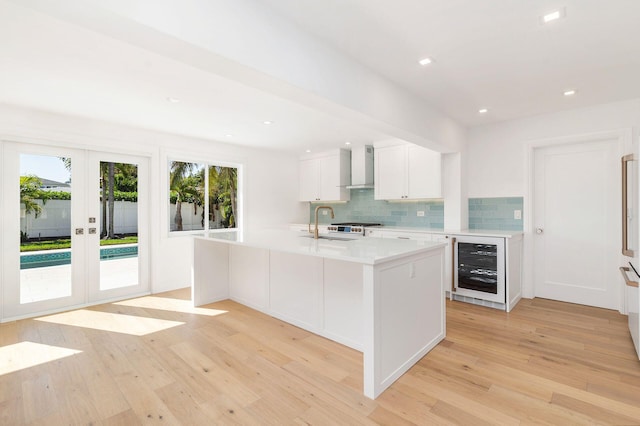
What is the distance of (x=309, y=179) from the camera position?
6.34m

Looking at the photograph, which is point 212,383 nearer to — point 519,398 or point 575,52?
point 519,398

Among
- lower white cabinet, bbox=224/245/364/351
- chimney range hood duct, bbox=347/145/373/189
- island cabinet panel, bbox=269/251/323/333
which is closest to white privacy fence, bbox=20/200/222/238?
lower white cabinet, bbox=224/245/364/351

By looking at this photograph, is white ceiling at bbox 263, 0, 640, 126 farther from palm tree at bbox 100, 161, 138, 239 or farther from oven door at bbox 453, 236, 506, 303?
palm tree at bbox 100, 161, 138, 239

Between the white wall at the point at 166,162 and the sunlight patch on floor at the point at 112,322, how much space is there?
0.95 meters

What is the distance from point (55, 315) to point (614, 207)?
6.53 m

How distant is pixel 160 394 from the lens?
205 cm

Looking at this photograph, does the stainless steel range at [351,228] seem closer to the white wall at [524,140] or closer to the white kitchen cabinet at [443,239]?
the white kitchen cabinet at [443,239]

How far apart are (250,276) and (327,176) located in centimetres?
283

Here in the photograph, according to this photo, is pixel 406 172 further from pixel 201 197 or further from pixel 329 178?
pixel 201 197

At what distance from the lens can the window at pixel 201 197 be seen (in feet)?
Result: 15.9

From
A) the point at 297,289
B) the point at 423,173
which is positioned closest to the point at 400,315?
the point at 297,289

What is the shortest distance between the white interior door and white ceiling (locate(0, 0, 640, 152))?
0.69 m

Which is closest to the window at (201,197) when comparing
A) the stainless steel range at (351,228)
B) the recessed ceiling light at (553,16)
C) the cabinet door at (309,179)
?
the cabinet door at (309,179)

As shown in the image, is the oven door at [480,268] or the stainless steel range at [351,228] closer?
the oven door at [480,268]
